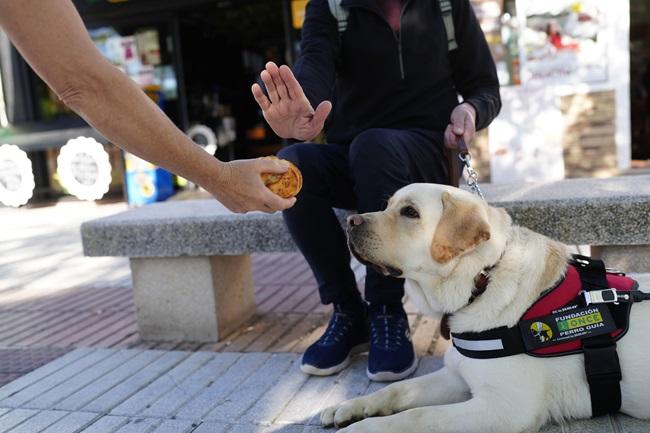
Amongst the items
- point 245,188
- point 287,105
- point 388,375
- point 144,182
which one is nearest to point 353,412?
point 388,375

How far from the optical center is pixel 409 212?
7.73 ft

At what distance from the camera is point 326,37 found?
128 inches

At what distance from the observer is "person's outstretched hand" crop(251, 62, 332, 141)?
2484mm

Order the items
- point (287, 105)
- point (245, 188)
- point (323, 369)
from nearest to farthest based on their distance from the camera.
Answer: point (245, 188)
point (287, 105)
point (323, 369)

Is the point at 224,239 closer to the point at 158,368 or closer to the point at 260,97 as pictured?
the point at 158,368

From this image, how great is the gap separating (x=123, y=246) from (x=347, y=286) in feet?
4.76

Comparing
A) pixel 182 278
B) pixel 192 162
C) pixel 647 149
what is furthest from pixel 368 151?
pixel 647 149

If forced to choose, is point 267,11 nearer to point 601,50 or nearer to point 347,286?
point 601,50

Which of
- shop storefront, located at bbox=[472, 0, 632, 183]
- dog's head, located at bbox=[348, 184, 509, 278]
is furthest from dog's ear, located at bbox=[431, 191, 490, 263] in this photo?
shop storefront, located at bbox=[472, 0, 632, 183]

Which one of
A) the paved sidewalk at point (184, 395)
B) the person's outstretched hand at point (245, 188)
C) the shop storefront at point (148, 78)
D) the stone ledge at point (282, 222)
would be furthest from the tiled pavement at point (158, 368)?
the shop storefront at point (148, 78)

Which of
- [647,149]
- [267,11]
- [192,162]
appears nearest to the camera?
[192,162]

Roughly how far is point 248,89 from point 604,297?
11.1 meters

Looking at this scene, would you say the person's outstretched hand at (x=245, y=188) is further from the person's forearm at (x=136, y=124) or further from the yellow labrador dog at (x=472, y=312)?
the yellow labrador dog at (x=472, y=312)

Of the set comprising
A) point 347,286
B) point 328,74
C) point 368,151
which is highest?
point 328,74
